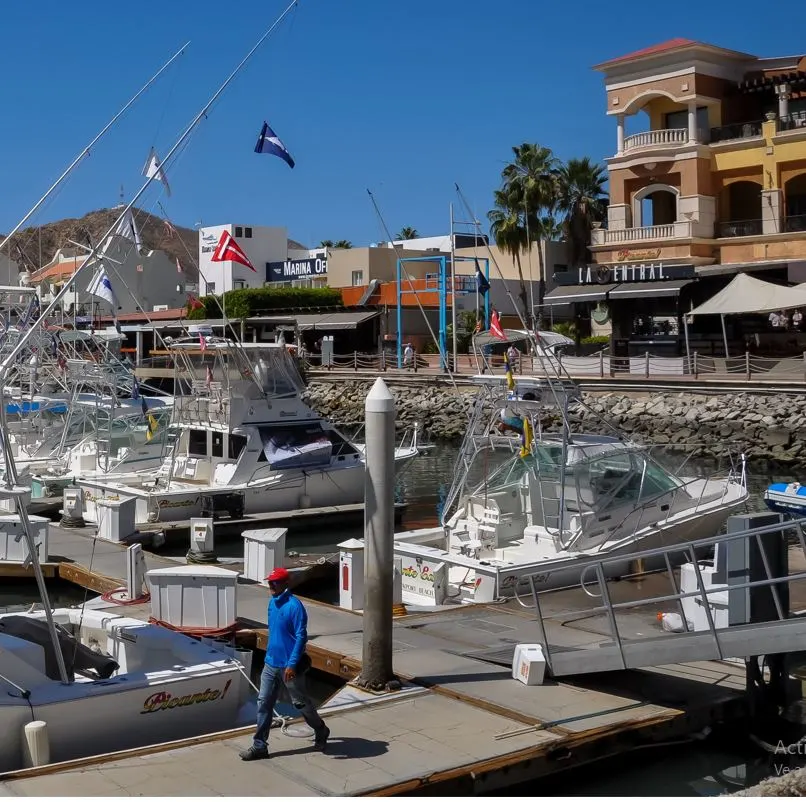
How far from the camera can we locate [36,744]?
Result: 8547mm

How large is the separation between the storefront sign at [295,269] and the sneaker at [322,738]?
66170mm

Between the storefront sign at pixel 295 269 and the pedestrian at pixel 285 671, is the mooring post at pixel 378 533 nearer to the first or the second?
the pedestrian at pixel 285 671

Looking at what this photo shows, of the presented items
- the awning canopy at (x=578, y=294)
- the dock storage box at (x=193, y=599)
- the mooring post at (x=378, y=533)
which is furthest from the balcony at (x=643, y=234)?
the mooring post at (x=378, y=533)

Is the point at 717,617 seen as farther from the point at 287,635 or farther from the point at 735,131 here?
the point at 735,131

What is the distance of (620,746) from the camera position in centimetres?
919

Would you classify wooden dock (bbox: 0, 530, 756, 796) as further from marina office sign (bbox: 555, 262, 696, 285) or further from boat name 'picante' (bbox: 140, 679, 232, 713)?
marina office sign (bbox: 555, 262, 696, 285)

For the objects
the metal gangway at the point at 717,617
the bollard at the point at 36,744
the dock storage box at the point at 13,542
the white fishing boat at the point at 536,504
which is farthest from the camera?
the dock storage box at the point at 13,542

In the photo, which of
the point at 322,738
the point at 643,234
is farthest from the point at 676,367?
the point at 322,738

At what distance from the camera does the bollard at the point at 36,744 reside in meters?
8.55

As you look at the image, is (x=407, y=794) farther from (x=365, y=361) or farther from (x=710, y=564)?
(x=365, y=361)

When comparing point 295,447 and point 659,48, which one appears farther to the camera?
point 659,48

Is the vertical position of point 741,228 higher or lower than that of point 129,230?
higher

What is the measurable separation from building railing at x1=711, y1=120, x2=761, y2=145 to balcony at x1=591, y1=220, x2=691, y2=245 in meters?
4.26

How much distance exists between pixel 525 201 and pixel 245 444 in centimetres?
4023
